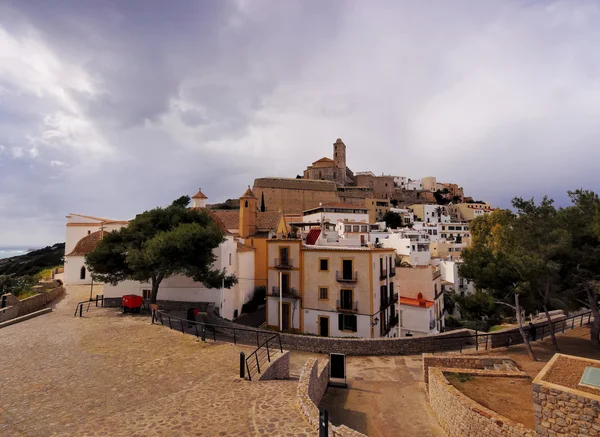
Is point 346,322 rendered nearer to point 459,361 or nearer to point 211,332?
point 211,332

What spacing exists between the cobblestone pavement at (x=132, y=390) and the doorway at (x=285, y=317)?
9719 millimetres

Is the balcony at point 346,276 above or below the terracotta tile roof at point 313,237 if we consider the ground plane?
below

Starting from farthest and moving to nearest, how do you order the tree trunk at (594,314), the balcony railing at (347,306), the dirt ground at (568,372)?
the balcony railing at (347,306) → the tree trunk at (594,314) → the dirt ground at (568,372)

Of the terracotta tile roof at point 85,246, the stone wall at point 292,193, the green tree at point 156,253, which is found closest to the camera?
the green tree at point 156,253

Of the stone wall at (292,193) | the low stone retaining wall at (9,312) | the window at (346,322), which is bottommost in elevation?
the window at (346,322)

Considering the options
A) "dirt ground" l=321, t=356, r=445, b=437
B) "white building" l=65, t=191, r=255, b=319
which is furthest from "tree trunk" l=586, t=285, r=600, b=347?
"white building" l=65, t=191, r=255, b=319

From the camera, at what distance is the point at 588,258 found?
41.9 feet

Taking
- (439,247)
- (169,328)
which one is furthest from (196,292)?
(439,247)

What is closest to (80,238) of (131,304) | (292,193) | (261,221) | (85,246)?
(85,246)

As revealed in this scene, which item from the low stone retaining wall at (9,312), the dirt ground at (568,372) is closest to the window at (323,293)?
the dirt ground at (568,372)

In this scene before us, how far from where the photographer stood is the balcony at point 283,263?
73.7 feet

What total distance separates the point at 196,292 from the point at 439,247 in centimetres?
4338

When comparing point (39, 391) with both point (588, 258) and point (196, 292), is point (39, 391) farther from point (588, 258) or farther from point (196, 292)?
point (588, 258)

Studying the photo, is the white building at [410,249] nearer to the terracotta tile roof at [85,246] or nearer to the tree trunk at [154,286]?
the tree trunk at [154,286]
